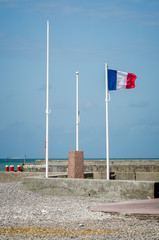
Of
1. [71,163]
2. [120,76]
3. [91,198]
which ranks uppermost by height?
[120,76]

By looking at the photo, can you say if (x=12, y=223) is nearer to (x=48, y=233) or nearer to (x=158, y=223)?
(x=48, y=233)

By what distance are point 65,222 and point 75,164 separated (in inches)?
277

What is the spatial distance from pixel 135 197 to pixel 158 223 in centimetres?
433

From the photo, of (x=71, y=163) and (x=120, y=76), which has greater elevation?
(x=120, y=76)

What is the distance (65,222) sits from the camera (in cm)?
977

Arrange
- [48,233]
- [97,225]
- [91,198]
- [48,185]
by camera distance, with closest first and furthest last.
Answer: [48,233], [97,225], [91,198], [48,185]

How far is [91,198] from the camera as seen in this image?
14672 millimetres

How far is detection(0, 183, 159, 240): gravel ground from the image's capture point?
8.06 metres

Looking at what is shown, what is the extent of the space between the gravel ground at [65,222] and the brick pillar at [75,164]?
8.33 feet

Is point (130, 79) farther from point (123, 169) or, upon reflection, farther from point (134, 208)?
point (123, 169)

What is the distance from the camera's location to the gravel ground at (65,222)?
8.06 meters

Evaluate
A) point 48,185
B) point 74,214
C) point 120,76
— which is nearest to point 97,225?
point 74,214

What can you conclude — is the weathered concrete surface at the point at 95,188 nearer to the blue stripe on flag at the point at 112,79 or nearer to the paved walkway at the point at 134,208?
the paved walkway at the point at 134,208

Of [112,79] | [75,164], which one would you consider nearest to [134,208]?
[75,164]
